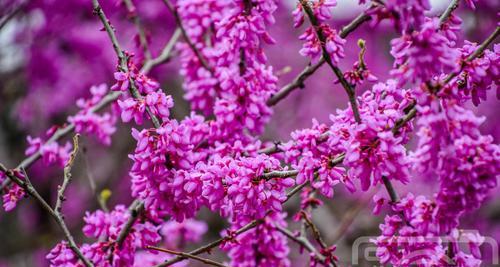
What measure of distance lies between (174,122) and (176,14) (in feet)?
4.44

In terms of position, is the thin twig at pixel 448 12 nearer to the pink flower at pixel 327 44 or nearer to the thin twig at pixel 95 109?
the pink flower at pixel 327 44

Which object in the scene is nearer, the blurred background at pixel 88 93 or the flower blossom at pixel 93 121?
the flower blossom at pixel 93 121

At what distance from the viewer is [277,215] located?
2412 millimetres

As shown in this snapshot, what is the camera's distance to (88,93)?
6.62 m

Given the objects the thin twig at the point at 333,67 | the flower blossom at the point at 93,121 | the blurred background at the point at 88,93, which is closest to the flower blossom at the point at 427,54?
the thin twig at the point at 333,67

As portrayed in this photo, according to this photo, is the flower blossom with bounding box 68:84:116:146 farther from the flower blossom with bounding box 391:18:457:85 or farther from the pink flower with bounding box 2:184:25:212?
the flower blossom with bounding box 391:18:457:85

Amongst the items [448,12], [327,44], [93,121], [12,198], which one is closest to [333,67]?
[327,44]

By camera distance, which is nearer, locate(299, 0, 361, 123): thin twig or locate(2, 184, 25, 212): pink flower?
locate(299, 0, 361, 123): thin twig

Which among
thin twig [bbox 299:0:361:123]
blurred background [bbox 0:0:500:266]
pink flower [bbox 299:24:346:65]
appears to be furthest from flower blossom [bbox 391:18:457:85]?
blurred background [bbox 0:0:500:266]

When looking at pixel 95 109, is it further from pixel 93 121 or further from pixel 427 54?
pixel 427 54

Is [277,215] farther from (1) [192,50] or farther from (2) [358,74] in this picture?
(1) [192,50]

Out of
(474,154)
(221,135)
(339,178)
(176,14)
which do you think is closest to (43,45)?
(176,14)

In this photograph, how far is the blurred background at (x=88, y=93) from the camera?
5641 millimetres

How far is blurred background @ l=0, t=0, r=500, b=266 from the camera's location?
564cm
